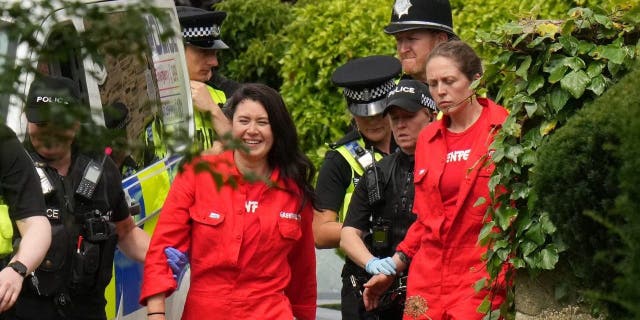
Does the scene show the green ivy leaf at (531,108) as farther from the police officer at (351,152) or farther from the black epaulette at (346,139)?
the black epaulette at (346,139)

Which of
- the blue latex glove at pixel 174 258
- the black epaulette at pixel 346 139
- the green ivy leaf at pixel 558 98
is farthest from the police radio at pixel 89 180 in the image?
the green ivy leaf at pixel 558 98

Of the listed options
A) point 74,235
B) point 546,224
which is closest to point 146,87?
point 74,235

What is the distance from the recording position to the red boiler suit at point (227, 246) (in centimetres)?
602

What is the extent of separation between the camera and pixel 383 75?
721cm

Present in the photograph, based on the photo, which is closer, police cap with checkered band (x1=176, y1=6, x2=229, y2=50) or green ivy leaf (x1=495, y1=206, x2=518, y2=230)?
green ivy leaf (x1=495, y1=206, x2=518, y2=230)

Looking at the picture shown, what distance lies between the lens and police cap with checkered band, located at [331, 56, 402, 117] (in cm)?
712

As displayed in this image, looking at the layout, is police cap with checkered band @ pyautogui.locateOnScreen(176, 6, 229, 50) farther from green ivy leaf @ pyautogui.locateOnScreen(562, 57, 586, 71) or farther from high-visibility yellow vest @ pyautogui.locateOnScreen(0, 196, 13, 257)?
green ivy leaf @ pyautogui.locateOnScreen(562, 57, 586, 71)

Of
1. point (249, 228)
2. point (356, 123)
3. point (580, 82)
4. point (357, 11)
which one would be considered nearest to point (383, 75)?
point (356, 123)

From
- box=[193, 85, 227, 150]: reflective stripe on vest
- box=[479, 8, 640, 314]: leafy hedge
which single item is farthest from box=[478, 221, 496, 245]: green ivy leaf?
box=[193, 85, 227, 150]: reflective stripe on vest

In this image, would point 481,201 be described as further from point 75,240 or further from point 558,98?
point 75,240

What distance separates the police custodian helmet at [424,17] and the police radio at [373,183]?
1.03m

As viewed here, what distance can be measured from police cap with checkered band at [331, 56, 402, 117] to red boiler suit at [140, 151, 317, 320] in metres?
1.02

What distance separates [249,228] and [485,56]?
3.56 m

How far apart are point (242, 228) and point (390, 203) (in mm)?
803
